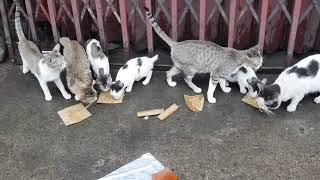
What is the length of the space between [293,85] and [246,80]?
18.6 inches

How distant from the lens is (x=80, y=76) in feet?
14.1

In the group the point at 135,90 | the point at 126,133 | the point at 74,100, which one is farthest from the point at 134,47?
the point at 126,133

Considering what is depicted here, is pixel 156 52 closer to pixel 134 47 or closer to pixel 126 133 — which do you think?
pixel 134 47

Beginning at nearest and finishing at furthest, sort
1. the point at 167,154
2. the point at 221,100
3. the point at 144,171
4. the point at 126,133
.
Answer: the point at 144,171, the point at 167,154, the point at 126,133, the point at 221,100

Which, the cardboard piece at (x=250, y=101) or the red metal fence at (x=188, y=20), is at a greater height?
the red metal fence at (x=188, y=20)

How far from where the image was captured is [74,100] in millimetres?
4508

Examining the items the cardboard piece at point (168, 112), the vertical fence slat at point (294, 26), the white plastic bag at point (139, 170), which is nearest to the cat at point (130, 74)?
the cardboard piece at point (168, 112)

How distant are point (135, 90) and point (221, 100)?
96 centimetres

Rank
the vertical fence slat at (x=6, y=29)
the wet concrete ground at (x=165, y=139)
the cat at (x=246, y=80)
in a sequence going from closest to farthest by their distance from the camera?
the wet concrete ground at (x=165, y=139), the cat at (x=246, y=80), the vertical fence slat at (x=6, y=29)

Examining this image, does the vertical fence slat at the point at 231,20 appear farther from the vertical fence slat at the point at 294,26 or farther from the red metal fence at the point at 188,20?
the vertical fence slat at the point at 294,26

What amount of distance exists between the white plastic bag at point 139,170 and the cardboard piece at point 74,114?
36.1 inches

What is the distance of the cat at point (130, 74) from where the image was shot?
433cm

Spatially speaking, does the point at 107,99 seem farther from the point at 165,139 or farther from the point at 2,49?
the point at 2,49

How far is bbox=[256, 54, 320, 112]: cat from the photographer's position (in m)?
3.99
